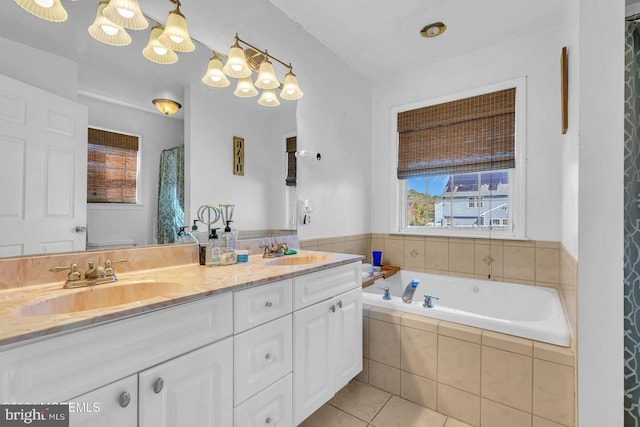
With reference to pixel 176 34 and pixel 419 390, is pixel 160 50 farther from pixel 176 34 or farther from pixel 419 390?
pixel 419 390

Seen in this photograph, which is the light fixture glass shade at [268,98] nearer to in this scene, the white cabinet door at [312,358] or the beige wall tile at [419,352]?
the white cabinet door at [312,358]

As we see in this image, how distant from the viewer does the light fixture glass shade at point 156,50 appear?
1411 millimetres

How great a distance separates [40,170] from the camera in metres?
1.10

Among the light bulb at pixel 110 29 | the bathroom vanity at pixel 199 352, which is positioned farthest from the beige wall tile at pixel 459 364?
the light bulb at pixel 110 29

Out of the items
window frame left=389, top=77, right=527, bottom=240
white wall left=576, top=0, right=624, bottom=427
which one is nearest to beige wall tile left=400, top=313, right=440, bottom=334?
white wall left=576, top=0, right=624, bottom=427

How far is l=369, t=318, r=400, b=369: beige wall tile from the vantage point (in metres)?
1.93

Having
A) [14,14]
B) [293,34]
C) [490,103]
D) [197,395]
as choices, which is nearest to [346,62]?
[293,34]

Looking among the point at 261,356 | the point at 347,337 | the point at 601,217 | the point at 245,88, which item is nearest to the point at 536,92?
the point at 601,217

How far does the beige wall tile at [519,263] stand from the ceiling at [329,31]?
174 cm

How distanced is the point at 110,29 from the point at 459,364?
8.02ft

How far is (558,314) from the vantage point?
179cm

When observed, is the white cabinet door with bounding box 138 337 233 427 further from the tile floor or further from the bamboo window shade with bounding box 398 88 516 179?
the bamboo window shade with bounding box 398 88 516 179

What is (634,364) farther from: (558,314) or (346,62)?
(346,62)

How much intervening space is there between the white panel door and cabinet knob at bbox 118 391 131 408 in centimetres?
69
